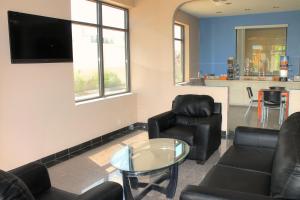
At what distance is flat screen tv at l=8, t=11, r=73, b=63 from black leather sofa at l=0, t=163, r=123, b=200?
1908 mm

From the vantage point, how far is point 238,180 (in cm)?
251

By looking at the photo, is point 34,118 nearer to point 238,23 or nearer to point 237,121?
point 237,121

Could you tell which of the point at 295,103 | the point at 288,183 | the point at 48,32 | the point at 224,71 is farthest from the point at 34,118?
the point at 224,71

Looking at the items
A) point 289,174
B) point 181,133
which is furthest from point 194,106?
point 289,174

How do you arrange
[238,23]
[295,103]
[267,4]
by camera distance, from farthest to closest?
1. [238,23]
2. [267,4]
3. [295,103]

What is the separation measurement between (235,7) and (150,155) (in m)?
6.25

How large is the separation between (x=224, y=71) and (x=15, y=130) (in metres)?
7.61

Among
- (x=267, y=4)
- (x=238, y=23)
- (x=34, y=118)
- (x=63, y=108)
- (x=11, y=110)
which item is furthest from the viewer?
(x=238, y=23)

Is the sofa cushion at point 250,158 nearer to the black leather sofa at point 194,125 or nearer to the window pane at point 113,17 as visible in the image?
the black leather sofa at point 194,125

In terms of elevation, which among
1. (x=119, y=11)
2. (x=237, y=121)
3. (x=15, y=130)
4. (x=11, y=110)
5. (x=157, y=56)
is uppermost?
(x=119, y=11)

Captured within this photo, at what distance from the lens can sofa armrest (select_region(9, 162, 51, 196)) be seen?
88.1 inches

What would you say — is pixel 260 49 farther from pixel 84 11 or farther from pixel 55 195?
pixel 55 195

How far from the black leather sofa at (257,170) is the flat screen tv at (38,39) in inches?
106

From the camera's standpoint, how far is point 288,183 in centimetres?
182
